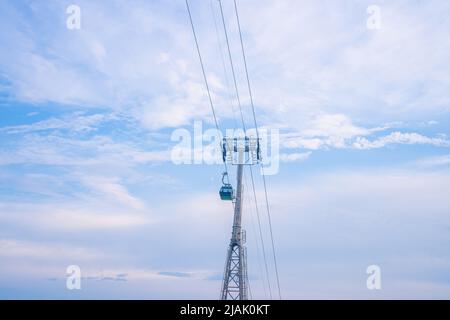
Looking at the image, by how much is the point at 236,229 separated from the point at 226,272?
360 centimetres
